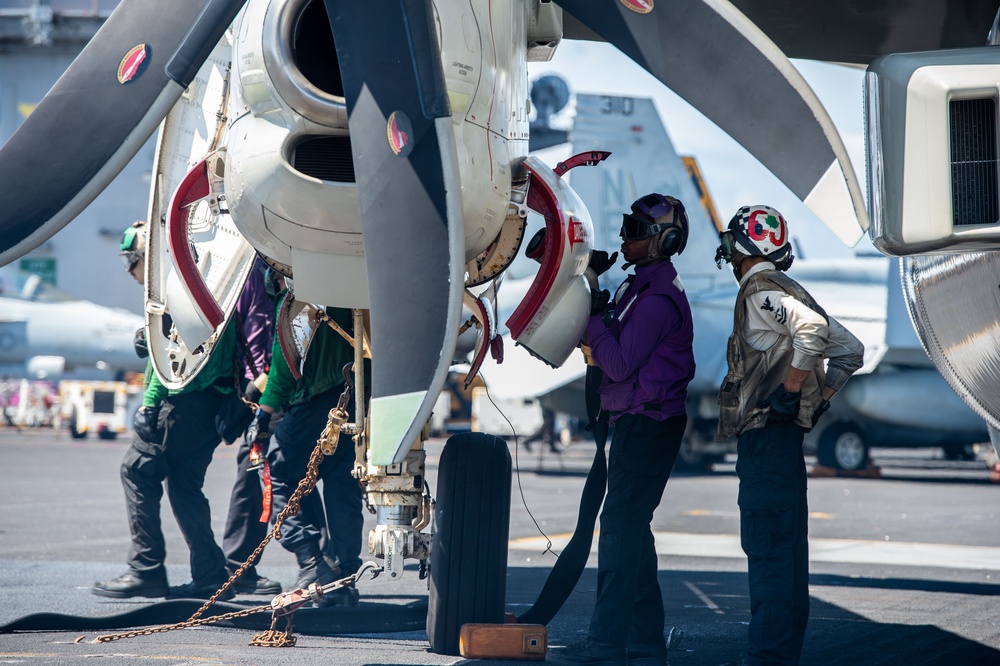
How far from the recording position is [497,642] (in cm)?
454

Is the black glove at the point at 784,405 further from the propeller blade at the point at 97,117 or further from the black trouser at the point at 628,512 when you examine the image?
the propeller blade at the point at 97,117

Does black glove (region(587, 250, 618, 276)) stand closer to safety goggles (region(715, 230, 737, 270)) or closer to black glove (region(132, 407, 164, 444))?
safety goggles (region(715, 230, 737, 270))

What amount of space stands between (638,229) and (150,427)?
136 inches

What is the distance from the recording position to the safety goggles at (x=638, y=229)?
486cm

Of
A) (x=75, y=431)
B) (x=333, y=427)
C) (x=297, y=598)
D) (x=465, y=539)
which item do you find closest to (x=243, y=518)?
(x=297, y=598)

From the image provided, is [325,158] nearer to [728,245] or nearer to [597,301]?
[597,301]

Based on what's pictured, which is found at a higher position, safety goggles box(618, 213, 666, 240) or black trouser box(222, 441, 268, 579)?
safety goggles box(618, 213, 666, 240)

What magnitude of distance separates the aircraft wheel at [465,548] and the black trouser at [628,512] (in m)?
0.46

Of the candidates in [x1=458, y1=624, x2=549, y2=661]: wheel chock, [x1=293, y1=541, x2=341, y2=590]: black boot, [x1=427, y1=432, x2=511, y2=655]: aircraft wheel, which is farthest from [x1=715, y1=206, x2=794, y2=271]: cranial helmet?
[x1=293, y1=541, x2=341, y2=590]: black boot

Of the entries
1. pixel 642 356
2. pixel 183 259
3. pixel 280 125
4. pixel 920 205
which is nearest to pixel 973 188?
pixel 920 205

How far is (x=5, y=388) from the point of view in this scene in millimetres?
37531

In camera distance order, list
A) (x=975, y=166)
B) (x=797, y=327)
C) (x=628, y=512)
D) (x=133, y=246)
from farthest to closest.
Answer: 1. (x=133, y=246)
2. (x=628, y=512)
3. (x=797, y=327)
4. (x=975, y=166)

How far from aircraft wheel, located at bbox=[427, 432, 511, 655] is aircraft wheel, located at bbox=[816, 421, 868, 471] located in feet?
51.3

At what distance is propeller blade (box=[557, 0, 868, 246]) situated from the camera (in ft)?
12.0
